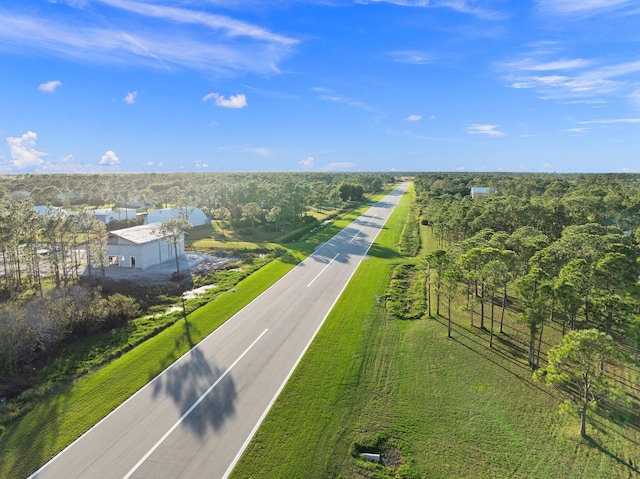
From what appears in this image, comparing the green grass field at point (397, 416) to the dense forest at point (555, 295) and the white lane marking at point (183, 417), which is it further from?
the white lane marking at point (183, 417)

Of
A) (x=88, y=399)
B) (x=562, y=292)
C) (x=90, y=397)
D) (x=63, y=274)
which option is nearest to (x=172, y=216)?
(x=63, y=274)

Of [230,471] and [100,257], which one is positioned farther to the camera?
[100,257]

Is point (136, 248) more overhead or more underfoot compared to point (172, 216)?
more underfoot

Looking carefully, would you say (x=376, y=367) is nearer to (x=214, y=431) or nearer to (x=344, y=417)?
(x=344, y=417)

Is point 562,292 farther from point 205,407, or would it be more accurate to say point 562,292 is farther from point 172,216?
point 172,216

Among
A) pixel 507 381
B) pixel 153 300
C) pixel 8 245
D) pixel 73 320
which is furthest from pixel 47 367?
pixel 507 381

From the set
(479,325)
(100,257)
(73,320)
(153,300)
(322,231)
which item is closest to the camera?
(73,320)

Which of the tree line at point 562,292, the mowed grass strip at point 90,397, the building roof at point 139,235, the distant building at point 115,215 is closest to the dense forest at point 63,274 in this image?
the distant building at point 115,215
